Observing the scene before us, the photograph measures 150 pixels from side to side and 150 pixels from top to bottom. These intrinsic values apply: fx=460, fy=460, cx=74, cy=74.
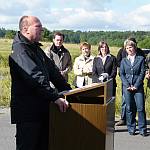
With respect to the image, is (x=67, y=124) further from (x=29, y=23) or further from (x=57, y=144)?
(x=29, y=23)

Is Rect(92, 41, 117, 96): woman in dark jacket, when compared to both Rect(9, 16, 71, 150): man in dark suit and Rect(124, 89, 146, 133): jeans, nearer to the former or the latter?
Rect(124, 89, 146, 133): jeans

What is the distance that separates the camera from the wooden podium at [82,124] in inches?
171

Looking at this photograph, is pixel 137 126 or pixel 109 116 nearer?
pixel 109 116

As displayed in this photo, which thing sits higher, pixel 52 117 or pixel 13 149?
pixel 52 117

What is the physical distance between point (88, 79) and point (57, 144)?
191 inches

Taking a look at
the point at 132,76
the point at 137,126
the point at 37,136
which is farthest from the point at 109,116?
the point at 137,126

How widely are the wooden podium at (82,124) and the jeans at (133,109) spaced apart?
180 inches

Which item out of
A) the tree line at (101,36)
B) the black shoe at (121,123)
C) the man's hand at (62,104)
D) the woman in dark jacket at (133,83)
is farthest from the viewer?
the tree line at (101,36)

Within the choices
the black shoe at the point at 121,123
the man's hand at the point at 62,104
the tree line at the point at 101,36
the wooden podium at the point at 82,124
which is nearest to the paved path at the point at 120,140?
the black shoe at the point at 121,123

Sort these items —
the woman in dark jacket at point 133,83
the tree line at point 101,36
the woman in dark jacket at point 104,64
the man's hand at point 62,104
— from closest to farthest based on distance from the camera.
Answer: the man's hand at point 62,104, the woman in dark jacket at point 133,83, the woman in dark jacket at point 104,64, the tree line at point 101,36

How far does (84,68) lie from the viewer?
9.24m

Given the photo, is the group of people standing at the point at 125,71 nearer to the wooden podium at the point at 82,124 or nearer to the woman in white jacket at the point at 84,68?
the woman in white jacket at the point at 84,68

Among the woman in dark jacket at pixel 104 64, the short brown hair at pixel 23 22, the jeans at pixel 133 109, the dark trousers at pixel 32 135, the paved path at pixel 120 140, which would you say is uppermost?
the short brown hair at pixel 23 22

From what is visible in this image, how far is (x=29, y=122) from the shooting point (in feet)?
14.9
